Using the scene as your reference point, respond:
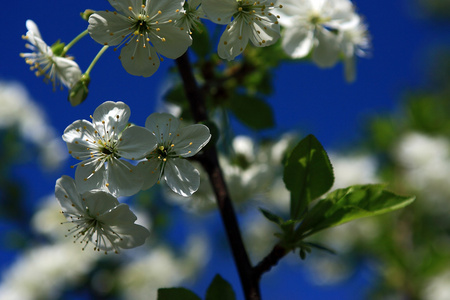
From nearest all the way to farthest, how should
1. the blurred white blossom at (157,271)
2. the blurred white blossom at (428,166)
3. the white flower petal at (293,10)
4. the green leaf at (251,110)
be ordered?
the white flower petal at (293,10) < the green leaf at (251,110) < the blurred white blossom at (428,166) < the blurred white blossom at (157,271)

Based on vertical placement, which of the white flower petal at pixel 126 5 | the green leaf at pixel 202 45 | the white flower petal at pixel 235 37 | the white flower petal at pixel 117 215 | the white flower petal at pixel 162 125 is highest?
the green leaf at pixel 202 45

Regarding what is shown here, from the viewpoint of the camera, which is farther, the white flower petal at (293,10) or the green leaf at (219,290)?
the white flower petal at (293,10)

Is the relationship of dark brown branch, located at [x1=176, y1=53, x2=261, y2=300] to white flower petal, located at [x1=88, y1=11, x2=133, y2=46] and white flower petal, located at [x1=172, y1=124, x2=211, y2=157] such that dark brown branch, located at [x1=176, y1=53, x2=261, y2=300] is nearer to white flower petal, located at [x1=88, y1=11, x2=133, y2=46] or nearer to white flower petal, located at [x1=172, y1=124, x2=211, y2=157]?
white flower petal, located at [x1=172, y1=124, x2=211, y2=157]

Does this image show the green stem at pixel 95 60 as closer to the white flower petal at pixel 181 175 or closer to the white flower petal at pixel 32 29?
the white flower petal at pixel 32 29

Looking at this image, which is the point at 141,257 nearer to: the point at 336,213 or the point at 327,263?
the point at 327,263

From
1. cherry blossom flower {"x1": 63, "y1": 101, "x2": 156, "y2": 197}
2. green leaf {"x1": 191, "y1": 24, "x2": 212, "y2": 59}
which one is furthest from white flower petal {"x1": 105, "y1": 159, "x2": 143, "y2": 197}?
green leaf {"x1": 191, "y1": 24, "x2": 212, "y2": 59}

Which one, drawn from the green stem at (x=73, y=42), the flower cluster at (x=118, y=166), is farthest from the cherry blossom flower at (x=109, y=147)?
the green stem at (x=73, y=42)

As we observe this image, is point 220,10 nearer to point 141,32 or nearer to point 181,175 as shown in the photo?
point 141,32

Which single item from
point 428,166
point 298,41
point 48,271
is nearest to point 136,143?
point 298,41

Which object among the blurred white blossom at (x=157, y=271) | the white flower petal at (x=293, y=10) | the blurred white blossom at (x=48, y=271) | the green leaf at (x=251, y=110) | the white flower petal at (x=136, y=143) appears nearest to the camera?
the white flower petal at (x=136, y=143)
